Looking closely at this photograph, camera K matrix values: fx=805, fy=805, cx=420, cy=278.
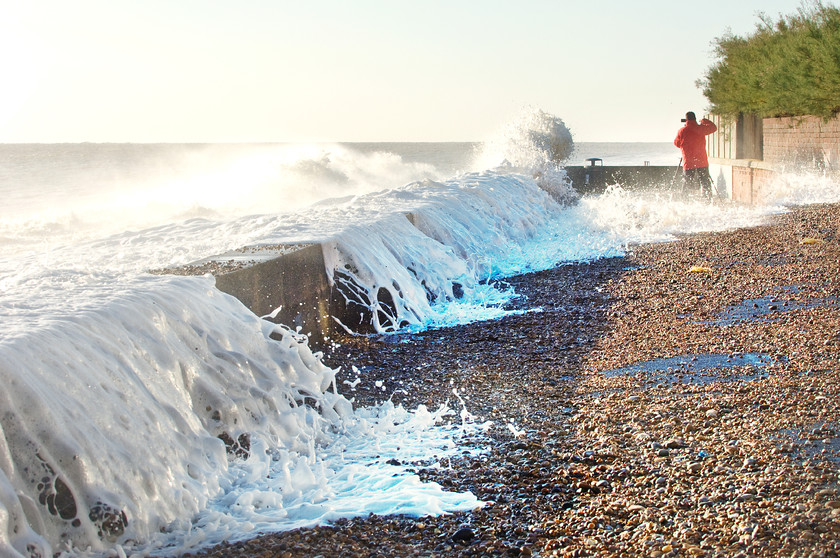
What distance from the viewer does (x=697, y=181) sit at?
1645cm

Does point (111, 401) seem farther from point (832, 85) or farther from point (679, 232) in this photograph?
point (832, 85)

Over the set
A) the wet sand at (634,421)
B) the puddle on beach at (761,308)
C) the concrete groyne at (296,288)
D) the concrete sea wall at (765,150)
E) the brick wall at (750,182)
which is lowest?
the wet sand at (634,421)

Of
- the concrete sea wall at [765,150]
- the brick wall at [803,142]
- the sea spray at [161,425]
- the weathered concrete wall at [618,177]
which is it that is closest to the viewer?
the sea spray at [161,425]

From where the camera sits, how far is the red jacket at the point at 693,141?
633 inches

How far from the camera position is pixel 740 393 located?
4020mm

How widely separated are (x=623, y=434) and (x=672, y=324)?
7.67ft

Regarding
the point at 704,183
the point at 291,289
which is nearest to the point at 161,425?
the point at 291,289

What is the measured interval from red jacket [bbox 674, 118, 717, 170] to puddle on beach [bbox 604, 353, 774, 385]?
12112mm

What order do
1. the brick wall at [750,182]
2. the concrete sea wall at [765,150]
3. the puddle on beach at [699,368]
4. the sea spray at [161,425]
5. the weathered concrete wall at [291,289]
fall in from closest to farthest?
the sea spray at [161,425] < the puddle on beach at [699,368] < the weathered concrete wall at [291,289] < the concrete sea wall at [765,150] < the brick wall at [750,182]

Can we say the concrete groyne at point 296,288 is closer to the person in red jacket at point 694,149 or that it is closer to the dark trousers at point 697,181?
the person in red jacket at point 694,149

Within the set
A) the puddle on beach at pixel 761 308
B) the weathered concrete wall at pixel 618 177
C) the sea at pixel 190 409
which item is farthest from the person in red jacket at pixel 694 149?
the puddle on beach at pixel 761 308

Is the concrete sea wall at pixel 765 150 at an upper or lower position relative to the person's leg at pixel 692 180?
upper

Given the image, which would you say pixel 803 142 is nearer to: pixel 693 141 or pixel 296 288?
pixel 693 141

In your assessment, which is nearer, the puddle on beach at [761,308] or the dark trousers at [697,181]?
the puddle on beach at [761,308]
